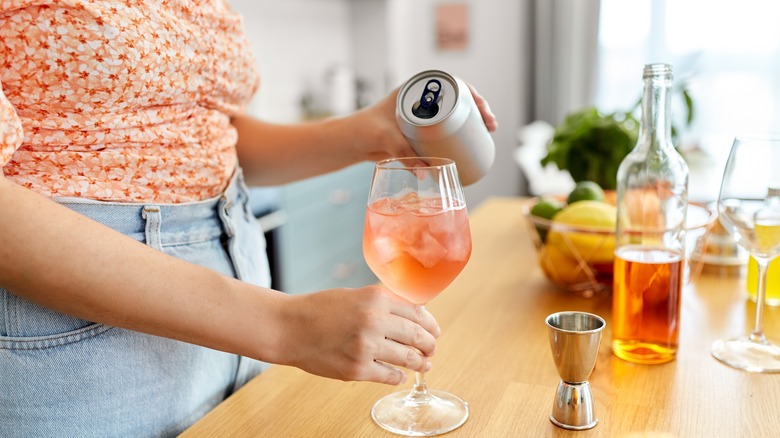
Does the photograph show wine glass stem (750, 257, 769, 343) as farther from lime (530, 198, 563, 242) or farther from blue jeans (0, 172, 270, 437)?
blue jeans (0, 172, 270, 437)

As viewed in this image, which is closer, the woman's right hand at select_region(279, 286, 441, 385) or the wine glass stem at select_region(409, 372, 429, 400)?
the woman's right hand at select_region(279, 286, 441, 385)

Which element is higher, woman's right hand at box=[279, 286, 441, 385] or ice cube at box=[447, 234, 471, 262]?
ice cube at box=[447, 234, 471, 262]

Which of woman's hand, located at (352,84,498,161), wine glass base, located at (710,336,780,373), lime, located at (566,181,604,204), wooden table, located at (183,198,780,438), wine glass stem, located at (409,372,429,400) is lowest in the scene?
wooden table, located at (183,198,780,438)

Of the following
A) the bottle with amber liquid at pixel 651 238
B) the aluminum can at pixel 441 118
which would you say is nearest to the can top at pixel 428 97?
the aluminum can at pixel 441 118

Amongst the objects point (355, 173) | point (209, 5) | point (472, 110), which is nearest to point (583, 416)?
point (472, 110)

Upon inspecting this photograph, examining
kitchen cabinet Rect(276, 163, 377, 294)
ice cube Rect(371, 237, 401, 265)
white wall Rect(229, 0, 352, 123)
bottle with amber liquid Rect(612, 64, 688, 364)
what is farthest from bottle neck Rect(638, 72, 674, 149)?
white wall Rect(229, 0, 352, 123)

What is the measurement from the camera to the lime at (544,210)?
1.17 meters

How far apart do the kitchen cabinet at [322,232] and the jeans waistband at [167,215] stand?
5.39 ft

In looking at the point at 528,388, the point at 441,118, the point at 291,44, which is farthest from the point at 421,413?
the point at 291,44

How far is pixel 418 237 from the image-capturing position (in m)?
0.70

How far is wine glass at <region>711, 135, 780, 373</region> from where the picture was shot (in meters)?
0.84

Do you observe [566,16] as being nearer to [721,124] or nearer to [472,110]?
[721,124]

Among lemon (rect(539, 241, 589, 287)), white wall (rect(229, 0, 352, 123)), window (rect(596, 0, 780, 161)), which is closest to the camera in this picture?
lemon (rect(539, 241, 589, 287))

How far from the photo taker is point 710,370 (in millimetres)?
839
